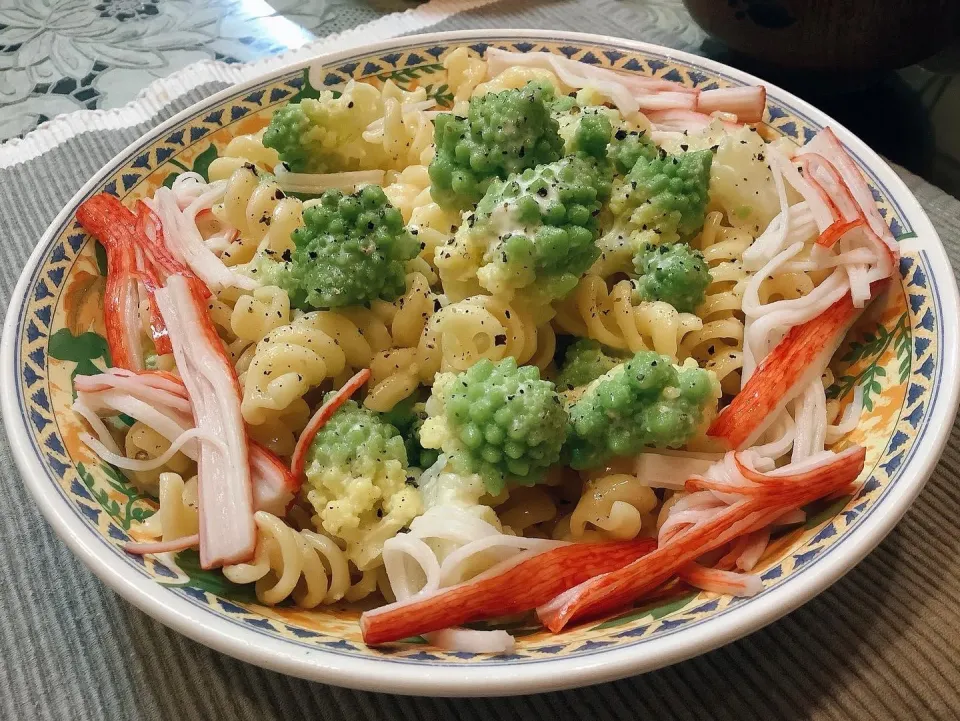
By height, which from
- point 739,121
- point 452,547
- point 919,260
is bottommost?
point 452,547

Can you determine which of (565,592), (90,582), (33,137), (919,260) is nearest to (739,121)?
(919,260)

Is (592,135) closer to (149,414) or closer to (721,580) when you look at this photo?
(721,580)

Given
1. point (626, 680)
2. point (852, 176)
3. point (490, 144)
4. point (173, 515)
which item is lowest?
point (626, 680)

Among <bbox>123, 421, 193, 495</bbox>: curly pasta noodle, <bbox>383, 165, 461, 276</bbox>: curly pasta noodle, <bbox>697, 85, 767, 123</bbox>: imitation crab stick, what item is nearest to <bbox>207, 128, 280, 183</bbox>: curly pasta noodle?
<bbox>383, 165, 461, 276</bbox>: curly pasta noodle

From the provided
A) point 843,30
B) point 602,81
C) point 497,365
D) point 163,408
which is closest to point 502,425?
point 497,365

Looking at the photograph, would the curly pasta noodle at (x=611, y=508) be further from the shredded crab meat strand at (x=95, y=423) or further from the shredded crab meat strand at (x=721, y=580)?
the shredded crab meat strand at (x=95, y=423)

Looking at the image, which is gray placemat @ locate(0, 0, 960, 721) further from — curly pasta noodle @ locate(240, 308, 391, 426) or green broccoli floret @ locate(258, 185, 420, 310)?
green broccoli floret @ locate(258, 185, 420, 310)

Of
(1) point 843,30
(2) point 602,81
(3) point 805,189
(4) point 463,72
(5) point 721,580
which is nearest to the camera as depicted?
(5) point 721,580

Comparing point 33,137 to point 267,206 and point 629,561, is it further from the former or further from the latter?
point 629,561
